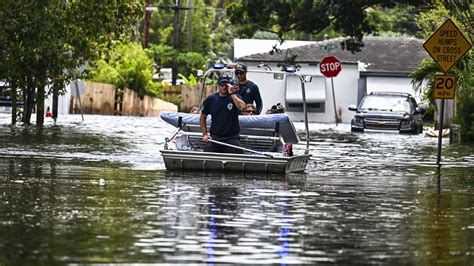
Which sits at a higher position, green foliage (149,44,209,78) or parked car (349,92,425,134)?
green foliage (149,44,209,78)

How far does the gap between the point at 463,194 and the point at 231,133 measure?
4.42 m

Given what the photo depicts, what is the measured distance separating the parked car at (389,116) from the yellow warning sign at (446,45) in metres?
21.4

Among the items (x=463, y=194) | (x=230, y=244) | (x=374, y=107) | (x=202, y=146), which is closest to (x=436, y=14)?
(x=374, y=107)

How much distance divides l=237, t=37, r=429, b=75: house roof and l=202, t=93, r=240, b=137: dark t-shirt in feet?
146

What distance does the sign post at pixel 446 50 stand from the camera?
2769 centimetres

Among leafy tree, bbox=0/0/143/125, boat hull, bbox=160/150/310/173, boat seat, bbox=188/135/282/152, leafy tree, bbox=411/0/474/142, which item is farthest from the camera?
leafy tree, bbox=411/0/474/142

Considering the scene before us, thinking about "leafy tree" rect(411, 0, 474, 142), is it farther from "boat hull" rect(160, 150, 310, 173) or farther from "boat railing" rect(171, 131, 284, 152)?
"boat hull" rect(160, 150, 310, 173)

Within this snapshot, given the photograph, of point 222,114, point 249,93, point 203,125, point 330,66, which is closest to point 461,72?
point 249,93

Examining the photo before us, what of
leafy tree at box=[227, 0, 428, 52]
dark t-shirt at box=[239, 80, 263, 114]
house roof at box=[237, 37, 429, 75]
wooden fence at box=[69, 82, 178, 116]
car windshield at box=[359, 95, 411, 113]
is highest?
leafy tree at box=[227, 0, 428, 52]

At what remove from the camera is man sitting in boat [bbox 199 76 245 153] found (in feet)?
75.7

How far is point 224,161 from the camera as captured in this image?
22922 millimetres

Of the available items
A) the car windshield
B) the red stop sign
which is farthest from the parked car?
the red stop sign

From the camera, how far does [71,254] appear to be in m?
12.2

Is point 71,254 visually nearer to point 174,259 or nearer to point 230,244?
point 174,259
